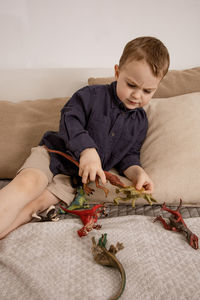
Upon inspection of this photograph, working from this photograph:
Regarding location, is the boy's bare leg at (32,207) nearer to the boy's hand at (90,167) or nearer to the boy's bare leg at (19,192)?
the boy's bare leg at (19,192)

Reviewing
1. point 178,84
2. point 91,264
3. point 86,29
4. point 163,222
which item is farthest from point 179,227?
point 86,29

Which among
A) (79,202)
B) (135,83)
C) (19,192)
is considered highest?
(135,83)

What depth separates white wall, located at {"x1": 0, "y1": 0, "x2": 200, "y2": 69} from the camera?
1.21m

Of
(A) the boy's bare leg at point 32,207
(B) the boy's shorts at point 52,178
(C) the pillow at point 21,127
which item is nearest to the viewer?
(A) the boy's bare leg at point 32,207

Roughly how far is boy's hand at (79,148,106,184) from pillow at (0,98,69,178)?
0.38 metres

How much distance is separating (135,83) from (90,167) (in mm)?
315

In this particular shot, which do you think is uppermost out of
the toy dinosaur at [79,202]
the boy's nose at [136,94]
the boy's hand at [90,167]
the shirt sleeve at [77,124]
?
the boy's nose at [136,94]

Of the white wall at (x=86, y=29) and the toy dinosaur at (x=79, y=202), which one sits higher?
the white wall at (x=86, y=29)

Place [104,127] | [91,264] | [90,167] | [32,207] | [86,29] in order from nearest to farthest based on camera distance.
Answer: [91,264] → [90,167] → [32,207] → [104,127] → [86,29]

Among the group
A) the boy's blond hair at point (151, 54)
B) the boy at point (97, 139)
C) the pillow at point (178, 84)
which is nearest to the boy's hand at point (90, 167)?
the boy at point (97, 139)

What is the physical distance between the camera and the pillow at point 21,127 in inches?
37.0

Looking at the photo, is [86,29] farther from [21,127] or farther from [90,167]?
[90,167]

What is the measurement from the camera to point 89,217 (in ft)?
2.15

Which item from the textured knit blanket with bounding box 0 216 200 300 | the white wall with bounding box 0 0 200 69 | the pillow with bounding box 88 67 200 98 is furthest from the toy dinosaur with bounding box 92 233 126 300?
the white wall with bounding box 0 0 200 69
